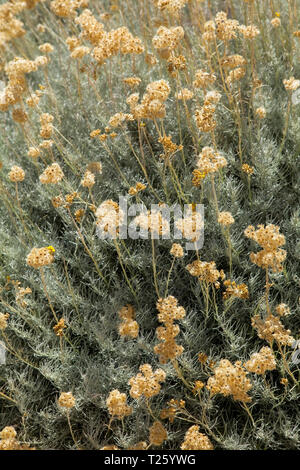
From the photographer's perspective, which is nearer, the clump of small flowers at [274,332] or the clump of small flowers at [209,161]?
the clump of small flowers at [274,332]

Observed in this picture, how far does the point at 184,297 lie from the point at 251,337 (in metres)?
0.51

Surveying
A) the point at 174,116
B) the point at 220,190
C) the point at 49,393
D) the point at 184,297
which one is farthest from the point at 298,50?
the point at 49,393

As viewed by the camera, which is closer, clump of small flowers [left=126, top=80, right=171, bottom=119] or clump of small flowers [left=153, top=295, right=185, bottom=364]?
clump of small flowers [left=153, top=295, right=185, bottom=364]

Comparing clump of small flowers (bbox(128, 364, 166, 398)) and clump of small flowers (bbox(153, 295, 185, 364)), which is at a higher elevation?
clump of small flowers (bbox(153, 295, 185, 364))

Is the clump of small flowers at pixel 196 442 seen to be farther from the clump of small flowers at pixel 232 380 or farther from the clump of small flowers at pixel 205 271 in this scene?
the clump of small flowers at pixel 205 271

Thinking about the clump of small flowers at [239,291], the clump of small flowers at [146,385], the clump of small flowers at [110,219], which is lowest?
the clump of small flowers at [146,385]

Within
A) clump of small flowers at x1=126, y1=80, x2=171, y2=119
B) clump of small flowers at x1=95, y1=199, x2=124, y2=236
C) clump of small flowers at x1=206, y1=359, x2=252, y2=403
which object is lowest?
clump of small flowers at x1=206, y1=359, x2=252, y2=403

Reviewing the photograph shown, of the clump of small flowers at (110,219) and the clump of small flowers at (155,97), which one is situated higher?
the clump of small flowers at (155,97)

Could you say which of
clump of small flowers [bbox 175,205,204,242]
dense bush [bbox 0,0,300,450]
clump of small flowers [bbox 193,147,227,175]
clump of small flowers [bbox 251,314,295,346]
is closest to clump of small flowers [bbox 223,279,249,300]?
dense bush [bbox 0,0,300,450]

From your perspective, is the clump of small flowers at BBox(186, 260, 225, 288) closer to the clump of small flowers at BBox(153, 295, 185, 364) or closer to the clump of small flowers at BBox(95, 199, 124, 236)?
the clump of small flowers at BBox(153, 295, 185, 364)

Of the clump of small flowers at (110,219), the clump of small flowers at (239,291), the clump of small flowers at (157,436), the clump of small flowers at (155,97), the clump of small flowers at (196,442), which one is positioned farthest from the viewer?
the clump of small flowers at (155,97)

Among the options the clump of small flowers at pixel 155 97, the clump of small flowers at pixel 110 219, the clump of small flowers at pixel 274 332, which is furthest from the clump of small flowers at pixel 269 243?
the clump of small flowers at pixel 155 97

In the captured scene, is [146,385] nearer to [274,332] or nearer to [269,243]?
[274,332]

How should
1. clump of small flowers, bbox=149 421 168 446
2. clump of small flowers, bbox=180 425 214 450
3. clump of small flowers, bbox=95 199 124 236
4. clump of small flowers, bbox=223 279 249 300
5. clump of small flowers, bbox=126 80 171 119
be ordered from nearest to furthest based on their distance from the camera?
clump of small flowers, bbox=180 425 214 450
clump of small flowers, bbox=149 421 168 446
clump of small flowers, bbox=95 199 124 236
clump of small flowers, bbox=223 279 249 300
clump of small flowers, bbox=126 80 171 119
